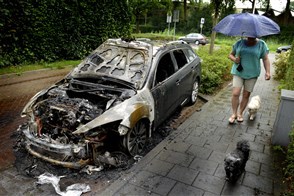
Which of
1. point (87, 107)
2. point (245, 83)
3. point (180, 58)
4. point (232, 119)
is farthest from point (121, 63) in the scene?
point (232, 119)

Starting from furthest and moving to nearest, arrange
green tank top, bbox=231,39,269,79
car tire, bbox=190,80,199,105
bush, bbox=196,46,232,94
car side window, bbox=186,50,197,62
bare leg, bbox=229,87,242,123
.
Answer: bush, bbox=196,46,232,94 < car tire, bbox=190,80,199,105 < car side window, bbox=186,50,197,62 < bare leg, bbox=229,87,242,123 < green tank top, bbox=231,39,269,79

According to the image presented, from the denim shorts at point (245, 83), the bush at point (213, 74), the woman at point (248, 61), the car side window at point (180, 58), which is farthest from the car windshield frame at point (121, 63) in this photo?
the bush at point (213, 74)

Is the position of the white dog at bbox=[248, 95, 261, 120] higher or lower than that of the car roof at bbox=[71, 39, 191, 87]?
lower

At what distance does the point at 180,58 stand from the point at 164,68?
77cm

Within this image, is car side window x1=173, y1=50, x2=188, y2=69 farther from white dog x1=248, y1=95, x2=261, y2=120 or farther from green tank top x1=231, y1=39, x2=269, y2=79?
white dog x1=248, y1=95, x2=261, y2=120

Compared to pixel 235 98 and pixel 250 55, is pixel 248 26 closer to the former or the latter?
pixel 250 55

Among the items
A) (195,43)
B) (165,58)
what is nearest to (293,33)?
(195,43)

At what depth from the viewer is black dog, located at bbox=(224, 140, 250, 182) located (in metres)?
3.44

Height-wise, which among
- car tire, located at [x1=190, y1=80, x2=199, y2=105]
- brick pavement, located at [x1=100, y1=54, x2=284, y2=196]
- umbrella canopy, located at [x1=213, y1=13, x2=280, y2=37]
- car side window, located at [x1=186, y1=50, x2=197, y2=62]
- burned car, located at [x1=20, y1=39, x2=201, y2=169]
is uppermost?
umbrella canopy, located at [x1=213, y1=13, x2=280, y2=37]

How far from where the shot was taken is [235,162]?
11.3ft

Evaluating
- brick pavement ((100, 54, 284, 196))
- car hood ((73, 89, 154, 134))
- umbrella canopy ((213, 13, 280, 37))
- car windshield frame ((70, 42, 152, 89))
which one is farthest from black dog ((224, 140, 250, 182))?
umbrella canopy ((213, 13, 280, 37))

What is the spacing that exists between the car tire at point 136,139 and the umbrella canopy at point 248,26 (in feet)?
7.78

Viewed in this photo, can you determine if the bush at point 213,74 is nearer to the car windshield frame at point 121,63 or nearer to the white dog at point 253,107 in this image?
the white dog at point 253,107

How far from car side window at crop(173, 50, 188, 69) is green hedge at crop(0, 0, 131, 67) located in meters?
6.65
